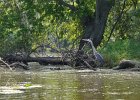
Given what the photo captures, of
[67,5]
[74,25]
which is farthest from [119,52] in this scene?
[74,25]

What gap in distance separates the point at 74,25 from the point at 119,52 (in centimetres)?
1369

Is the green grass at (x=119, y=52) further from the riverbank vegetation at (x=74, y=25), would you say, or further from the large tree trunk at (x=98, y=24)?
the large tree trunk at (x=98, y=24)

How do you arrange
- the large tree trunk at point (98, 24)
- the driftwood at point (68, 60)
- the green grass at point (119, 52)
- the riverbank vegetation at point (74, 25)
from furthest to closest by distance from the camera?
A: 1. the large tree trunk at point (98, 24)
2. the riverbank vegetation at point (74, 25)
3. the green grass at point (119, 52)
4. the driftwood at point (68, 60)

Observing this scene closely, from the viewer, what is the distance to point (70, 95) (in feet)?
32.0

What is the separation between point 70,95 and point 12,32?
21340 millimetres

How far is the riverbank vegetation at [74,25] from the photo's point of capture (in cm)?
2638

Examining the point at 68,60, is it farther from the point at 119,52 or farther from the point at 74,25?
the point at 74,25

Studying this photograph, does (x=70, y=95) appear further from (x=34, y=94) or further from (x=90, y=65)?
(x=90, y=65)

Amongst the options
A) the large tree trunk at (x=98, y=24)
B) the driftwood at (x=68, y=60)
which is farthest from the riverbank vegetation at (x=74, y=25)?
the driftwood at (x=68, y=60)

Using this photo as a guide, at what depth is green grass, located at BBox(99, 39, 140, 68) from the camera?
24225 mm

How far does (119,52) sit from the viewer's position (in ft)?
83.0

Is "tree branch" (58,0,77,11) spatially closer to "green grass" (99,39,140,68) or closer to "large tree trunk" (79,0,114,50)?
"large tree trunk" (79,0,114,50)

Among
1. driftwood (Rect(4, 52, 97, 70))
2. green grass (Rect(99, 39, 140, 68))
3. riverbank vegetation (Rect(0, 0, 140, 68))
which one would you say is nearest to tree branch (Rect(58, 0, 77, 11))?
riverbank vegetation (Rect(0, 0, 140, 68))

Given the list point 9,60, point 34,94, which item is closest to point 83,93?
point 34,94
